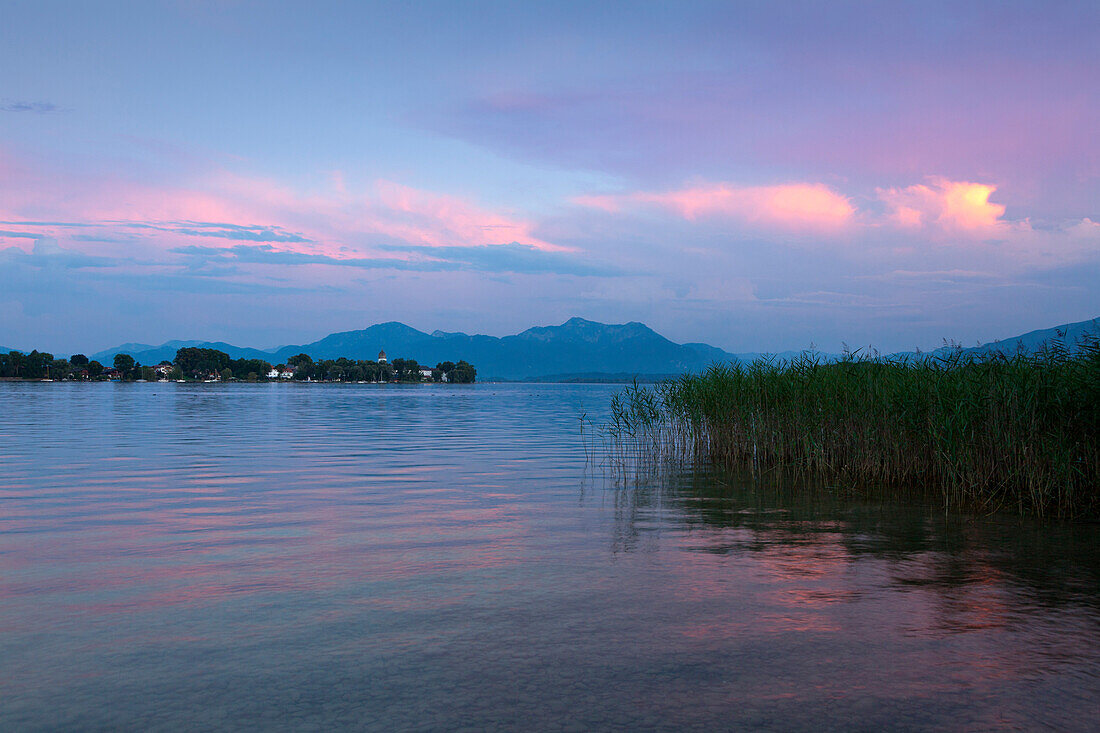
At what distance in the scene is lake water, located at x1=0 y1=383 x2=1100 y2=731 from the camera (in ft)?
22.8

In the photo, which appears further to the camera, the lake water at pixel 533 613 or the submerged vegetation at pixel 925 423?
the submerged vegetation at pixel 925 423

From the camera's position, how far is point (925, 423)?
19500mm

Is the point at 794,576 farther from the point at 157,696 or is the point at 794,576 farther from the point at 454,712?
the point at 157,696

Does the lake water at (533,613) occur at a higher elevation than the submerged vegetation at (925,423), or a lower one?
lower

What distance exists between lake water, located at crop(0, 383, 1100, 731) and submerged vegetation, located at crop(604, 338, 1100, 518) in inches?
78.7

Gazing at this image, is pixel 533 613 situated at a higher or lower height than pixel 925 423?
lower

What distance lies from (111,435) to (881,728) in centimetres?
4152

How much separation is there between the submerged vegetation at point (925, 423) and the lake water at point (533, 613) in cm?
200

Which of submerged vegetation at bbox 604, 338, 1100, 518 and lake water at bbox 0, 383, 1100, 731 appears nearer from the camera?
lake water at bbox 0, 383, 1100, 731

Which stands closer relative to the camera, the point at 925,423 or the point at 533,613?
the point at 533,613

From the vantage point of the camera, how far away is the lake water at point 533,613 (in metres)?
6.96

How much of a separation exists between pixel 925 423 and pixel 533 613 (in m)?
14.2

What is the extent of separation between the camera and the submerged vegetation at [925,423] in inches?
668

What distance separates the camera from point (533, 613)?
32.0 feet
